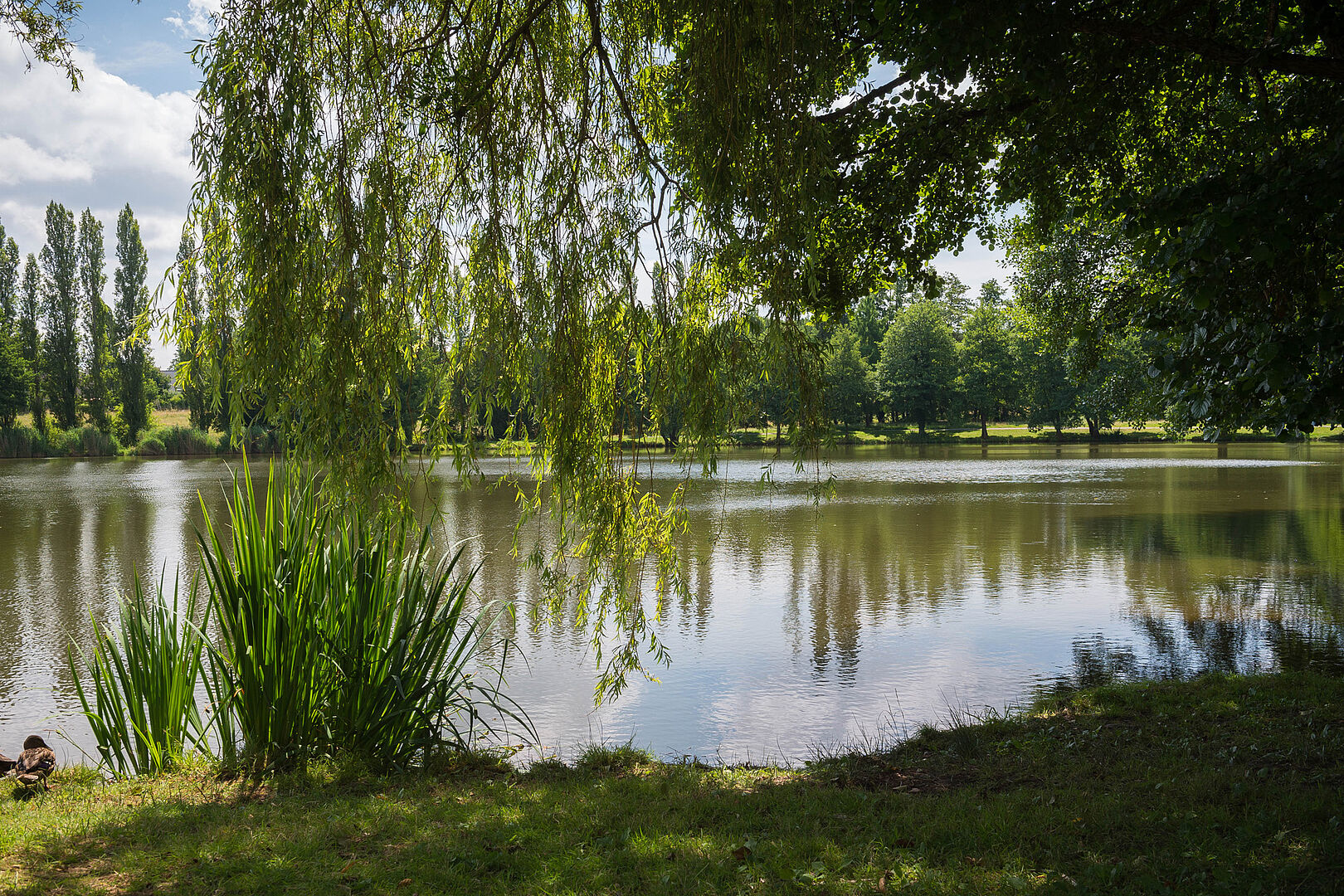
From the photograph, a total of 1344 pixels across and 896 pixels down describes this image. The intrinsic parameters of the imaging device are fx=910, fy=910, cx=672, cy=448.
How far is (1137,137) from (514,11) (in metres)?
6.34

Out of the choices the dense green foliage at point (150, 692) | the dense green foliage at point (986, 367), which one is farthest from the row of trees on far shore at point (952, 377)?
the dense green foliage at point (150, 692)

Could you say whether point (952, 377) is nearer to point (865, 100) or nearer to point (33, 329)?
point (33, 329)

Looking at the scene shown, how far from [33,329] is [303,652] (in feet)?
182

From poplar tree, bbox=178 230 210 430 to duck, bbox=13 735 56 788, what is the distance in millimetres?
2614

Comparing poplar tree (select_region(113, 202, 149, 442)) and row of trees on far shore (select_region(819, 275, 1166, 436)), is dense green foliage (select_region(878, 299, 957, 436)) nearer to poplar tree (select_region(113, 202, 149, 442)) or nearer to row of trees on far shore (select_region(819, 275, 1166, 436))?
row of trees on far shore (select_region(819, 275, 1166, 436))

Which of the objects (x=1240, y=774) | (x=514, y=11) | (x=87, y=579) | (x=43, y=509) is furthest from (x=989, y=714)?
(x=43, y=509)

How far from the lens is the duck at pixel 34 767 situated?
17.7 feet

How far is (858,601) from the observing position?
39.3 feet

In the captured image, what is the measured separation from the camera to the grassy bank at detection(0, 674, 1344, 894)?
361cm

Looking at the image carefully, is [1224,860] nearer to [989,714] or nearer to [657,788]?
[657,788]

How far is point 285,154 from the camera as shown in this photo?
4602 mm

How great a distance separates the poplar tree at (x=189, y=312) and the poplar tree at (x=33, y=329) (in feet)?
178

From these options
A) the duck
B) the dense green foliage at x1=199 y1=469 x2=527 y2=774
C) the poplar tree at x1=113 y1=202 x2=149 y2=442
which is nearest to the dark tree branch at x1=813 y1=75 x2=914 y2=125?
the dense green foliage at x1=199 y1=469 x2=527 y2=774

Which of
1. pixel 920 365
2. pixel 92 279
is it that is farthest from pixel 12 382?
pixel 920 365
